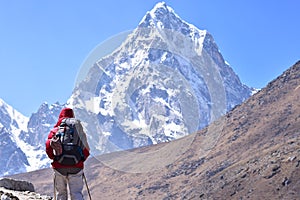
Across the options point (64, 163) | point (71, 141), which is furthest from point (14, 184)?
point (71, 141)

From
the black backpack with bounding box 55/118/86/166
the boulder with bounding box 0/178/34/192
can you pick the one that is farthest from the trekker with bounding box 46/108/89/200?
the boulder with bounding box 0/178/34/192

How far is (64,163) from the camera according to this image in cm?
1128

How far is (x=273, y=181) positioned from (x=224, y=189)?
21.4 metres

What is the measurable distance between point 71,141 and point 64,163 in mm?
457

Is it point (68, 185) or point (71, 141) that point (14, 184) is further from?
point (71, 141)

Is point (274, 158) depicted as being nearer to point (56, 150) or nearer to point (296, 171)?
point (296, 171)

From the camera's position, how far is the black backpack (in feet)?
36.6

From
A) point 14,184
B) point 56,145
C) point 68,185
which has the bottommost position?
point 68,185

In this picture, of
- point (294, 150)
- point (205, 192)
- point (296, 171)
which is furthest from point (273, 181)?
point (205, 192)

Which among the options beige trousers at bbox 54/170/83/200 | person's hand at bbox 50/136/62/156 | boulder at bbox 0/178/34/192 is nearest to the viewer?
person's hand at bbox 50/136/62/156

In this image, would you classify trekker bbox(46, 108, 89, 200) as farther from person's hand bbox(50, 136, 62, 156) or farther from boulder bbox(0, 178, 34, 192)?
boulder bbox(0, 178, 34, 192)

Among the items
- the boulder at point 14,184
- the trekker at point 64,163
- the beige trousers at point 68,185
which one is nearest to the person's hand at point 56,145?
the trekker at point 64,163

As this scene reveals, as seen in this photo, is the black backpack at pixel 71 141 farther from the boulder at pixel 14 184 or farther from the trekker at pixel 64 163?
the boulder at pixel 14 184

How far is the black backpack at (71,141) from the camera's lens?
1115 centimetres
